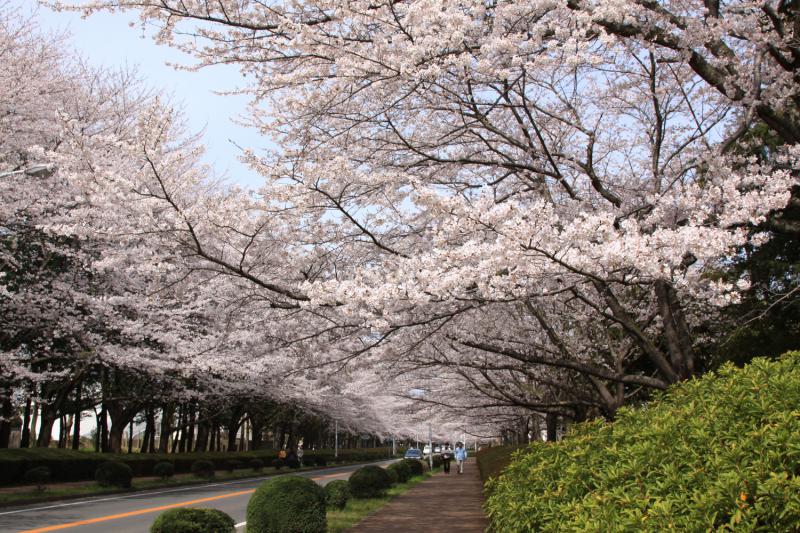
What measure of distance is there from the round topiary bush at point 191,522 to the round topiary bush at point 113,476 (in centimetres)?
1422

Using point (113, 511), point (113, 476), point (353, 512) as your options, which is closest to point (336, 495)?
point (353, 512)

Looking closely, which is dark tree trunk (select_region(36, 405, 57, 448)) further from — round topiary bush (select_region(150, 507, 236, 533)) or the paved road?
round topiary bush (select_region(150, 507, 236, 533))

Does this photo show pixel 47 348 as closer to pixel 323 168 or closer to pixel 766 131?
pixel 323 168

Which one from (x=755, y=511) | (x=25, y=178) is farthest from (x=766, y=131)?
(x=25, y=178)

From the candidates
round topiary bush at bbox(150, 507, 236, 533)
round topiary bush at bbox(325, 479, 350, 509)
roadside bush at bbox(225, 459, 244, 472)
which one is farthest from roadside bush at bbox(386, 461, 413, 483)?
round topiary bush at bbox(150, 507, 236, 533)

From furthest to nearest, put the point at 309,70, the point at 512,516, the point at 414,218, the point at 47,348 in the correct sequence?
the point at 47,348 → the point at 414,218 → the point at 309,70 → the point at 512,516

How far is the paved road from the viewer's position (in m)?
12.4

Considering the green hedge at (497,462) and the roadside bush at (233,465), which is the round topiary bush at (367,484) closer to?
the green hedge at (497,462)

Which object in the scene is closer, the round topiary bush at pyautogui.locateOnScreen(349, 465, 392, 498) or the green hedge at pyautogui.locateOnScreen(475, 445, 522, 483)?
the green hedge at pyautogui.locateOnScreen(475, 445, 522, 483)

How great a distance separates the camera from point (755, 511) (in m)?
2.57

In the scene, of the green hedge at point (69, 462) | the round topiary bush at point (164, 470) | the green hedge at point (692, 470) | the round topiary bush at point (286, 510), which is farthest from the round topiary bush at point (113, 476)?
the green hedge at point (692, 470)

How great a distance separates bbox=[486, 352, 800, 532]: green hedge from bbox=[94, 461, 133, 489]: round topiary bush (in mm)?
19799

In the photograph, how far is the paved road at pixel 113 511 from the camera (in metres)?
12.4

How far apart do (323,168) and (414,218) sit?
2756 millimetres
